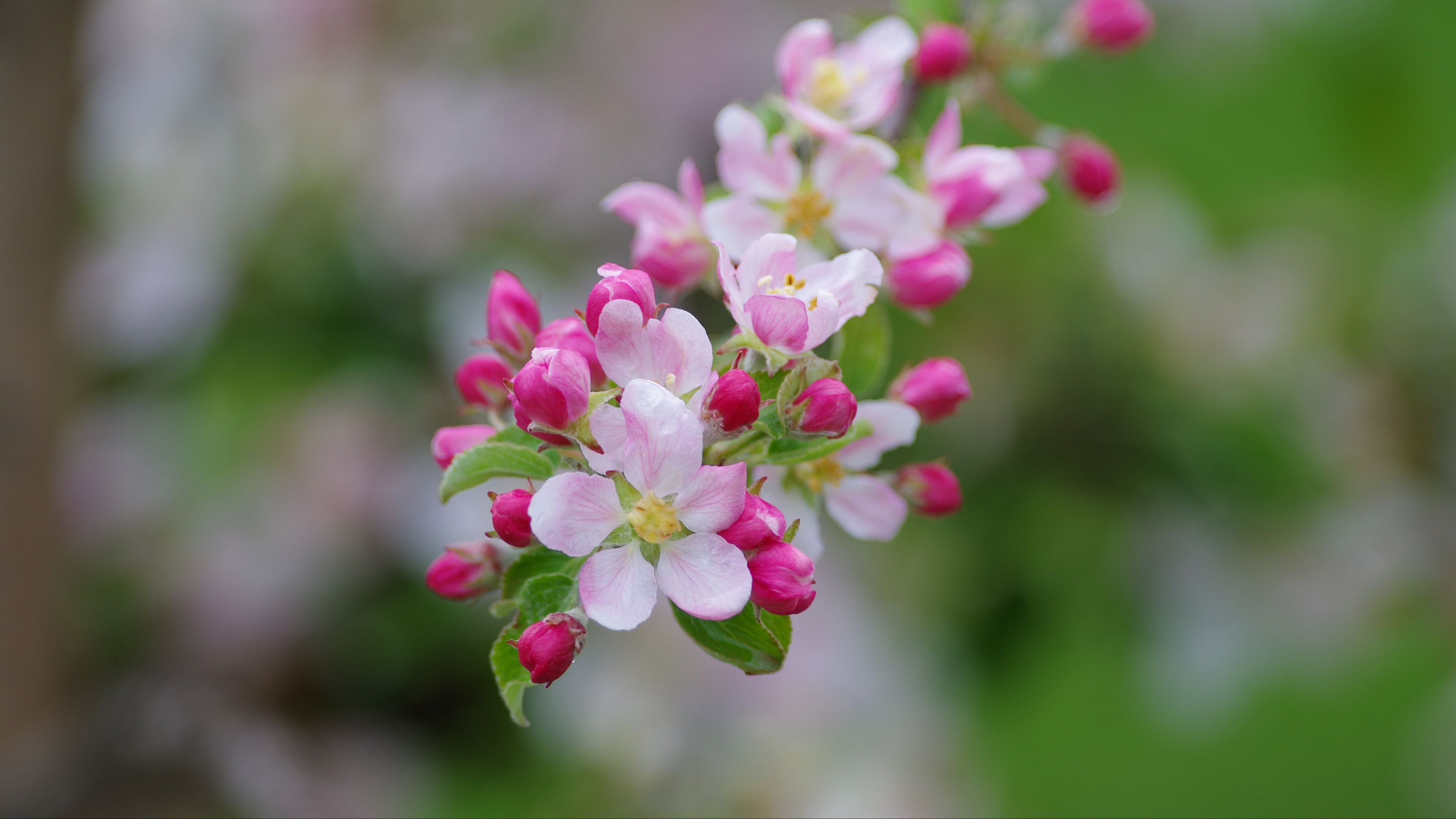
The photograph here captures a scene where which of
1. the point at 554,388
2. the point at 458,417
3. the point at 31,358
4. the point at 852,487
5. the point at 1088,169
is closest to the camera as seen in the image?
the point at 554,388

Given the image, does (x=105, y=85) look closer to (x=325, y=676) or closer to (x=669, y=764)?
(x=325, y=676)

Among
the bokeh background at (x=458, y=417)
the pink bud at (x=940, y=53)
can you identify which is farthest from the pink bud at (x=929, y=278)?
the bokeh background at (x=458, y=417)

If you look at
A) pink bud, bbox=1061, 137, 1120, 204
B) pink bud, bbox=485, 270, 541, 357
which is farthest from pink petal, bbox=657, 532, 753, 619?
pink bud, bbox=1061, 137, 1120, 204

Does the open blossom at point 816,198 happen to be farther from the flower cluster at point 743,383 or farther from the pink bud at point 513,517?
the pink bud at point 513,517

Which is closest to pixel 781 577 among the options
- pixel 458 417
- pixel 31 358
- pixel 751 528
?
pixel 751 528

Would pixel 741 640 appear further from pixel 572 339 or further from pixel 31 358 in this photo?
pixel 31 358

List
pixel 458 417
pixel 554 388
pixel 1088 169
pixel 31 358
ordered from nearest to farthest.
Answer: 1. pixel 554 388
2. pixel 1088 169
3. pixel 31 358
4. pixel 458 417
